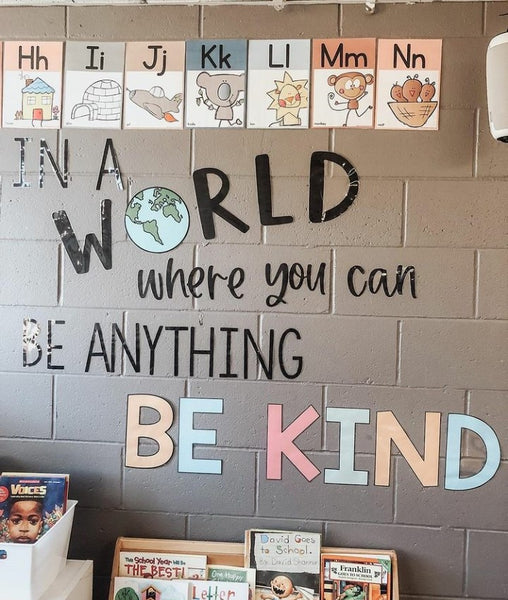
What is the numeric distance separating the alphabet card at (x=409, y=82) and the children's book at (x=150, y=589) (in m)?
1.53

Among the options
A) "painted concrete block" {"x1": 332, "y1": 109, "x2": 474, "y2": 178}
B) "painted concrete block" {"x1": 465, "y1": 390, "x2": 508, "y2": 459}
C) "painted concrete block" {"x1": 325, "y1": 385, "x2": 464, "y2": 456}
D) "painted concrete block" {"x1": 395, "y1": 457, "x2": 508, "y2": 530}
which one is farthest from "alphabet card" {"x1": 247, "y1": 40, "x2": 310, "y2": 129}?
"painted concrete block" {"x1": 395, "y1": 457, "x2": 508, "y2": 530}

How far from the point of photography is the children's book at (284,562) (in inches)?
65.1

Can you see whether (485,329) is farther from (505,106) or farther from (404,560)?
(404,560)

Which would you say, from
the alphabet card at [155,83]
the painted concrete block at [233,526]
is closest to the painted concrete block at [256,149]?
the alphabet card at [155,83]

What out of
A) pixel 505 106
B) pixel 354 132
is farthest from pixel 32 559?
pixel 505 106

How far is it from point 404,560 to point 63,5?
6.59 feet

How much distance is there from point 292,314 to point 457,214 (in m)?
0.58

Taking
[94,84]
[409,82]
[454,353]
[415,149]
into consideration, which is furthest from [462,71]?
[94,84]

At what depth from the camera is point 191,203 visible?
173 cm

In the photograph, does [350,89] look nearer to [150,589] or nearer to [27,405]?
[27,405]

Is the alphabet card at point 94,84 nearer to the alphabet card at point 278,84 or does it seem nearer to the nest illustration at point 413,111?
the alphabet card at point 278,84

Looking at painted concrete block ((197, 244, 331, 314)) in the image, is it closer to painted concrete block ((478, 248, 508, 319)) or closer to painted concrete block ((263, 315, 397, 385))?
painted concrete block ((263, 315, 397, 385))

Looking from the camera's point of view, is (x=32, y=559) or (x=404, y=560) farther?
(x=404, y=560)

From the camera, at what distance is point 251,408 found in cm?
172
